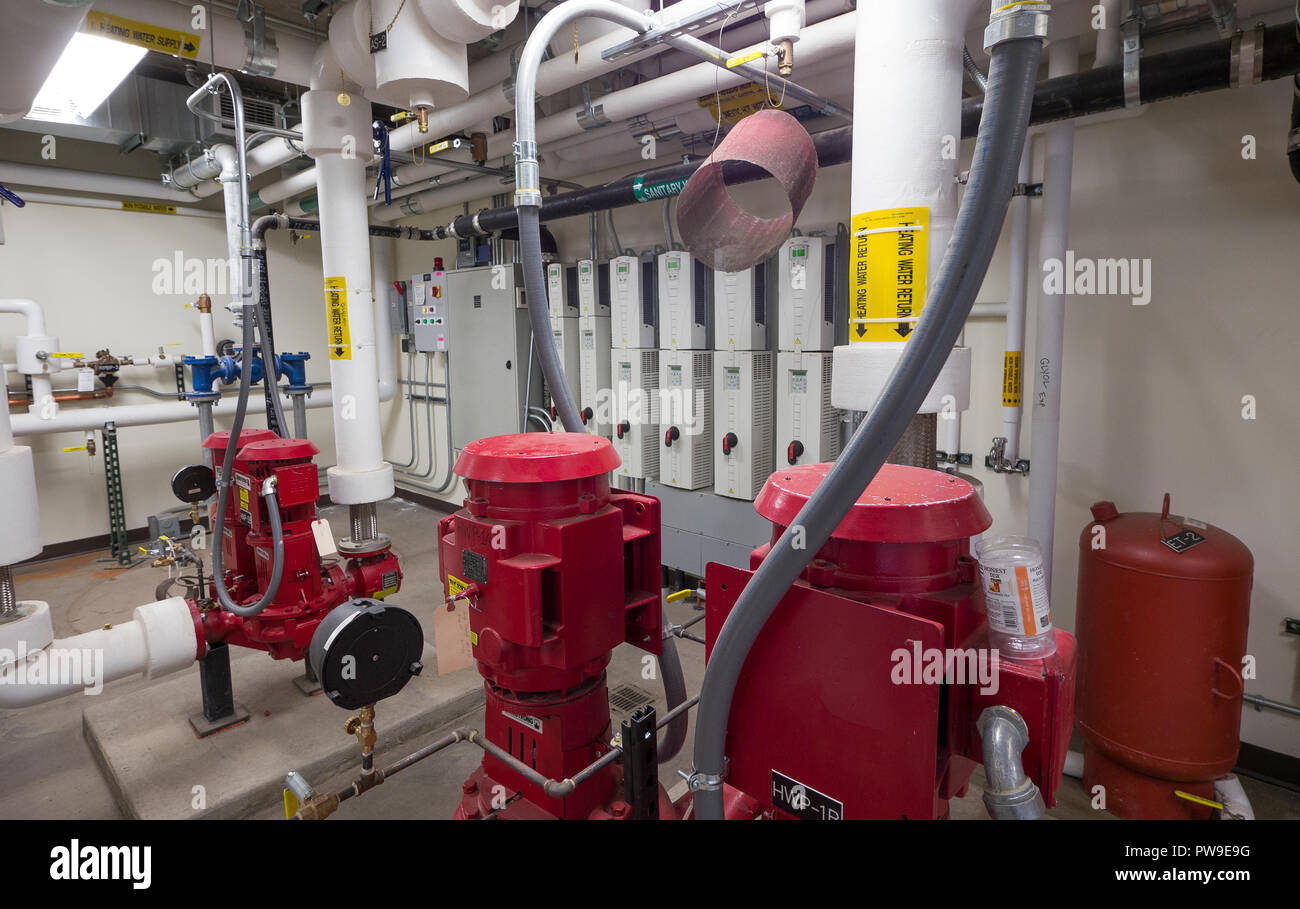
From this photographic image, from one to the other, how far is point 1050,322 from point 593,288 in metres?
2.42

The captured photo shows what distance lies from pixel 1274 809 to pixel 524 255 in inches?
110

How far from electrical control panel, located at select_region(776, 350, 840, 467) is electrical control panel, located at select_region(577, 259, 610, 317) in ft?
4.29

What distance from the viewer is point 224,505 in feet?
Result: 7.84

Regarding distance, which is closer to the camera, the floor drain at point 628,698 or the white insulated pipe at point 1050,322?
the white insulated pipe at point 1050,322

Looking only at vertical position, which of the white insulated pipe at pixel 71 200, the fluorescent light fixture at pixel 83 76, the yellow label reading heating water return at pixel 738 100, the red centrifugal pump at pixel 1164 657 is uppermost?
the fluorescent light fixture at pixel 83 76

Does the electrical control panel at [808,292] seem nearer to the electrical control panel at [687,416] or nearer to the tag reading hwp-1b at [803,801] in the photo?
the electrical control panel at [687,416]

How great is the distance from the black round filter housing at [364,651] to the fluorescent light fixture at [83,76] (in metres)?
2.29

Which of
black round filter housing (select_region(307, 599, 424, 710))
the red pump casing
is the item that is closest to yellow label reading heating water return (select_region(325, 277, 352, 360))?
the red pump casing

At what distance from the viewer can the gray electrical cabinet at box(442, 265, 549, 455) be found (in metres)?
4.31

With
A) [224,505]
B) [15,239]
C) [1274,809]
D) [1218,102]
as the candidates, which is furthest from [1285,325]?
[15,239]

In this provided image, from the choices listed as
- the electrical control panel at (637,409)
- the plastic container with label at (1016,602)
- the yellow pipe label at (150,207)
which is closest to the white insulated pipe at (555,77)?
the electrical control panel at (637,409)

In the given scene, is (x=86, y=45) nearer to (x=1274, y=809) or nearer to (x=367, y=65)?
(x=367, y=65)

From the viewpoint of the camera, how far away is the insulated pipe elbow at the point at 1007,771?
766 mm

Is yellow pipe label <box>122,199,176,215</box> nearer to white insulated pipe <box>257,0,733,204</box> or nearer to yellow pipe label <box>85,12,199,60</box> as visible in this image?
white insulated pipe <box>257,0,733,204</box>
